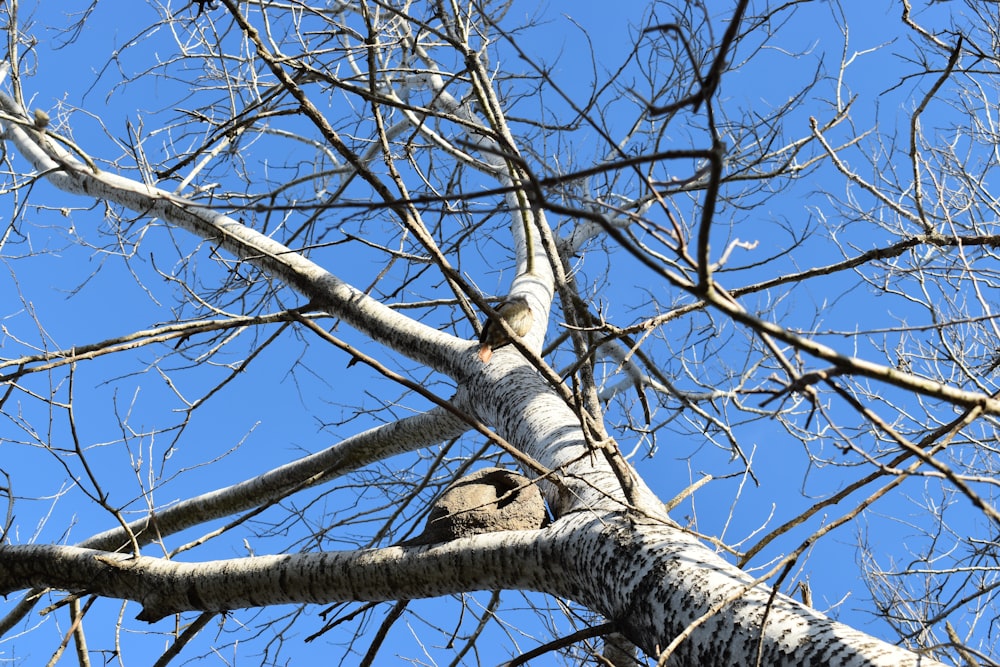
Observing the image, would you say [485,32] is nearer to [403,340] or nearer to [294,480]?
[403,340]

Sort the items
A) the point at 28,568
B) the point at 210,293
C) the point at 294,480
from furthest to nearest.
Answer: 1. the point at 210,293
2. the point at 294,480
3. the point at 28,568

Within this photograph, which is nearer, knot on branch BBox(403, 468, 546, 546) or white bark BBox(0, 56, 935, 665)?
white bark BBox(0, 56, 935, 665)

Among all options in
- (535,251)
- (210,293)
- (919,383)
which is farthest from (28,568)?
(919,383)

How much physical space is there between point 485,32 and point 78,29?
1918 millimetres

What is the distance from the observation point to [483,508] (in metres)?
2.34

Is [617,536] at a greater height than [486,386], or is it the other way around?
[486,386]

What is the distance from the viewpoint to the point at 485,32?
3475 mm

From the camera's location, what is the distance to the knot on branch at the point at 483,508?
2.26 metres

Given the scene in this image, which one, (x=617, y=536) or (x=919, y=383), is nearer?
(x=919, y=383)

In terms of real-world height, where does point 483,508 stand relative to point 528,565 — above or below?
above

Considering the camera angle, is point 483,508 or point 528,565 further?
point 483,508

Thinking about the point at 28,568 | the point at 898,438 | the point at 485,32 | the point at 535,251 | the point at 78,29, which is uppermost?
the point at 78,29

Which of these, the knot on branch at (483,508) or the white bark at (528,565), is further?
the knot on branch at (483,508)

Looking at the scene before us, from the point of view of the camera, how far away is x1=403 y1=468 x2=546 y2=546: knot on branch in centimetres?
226
